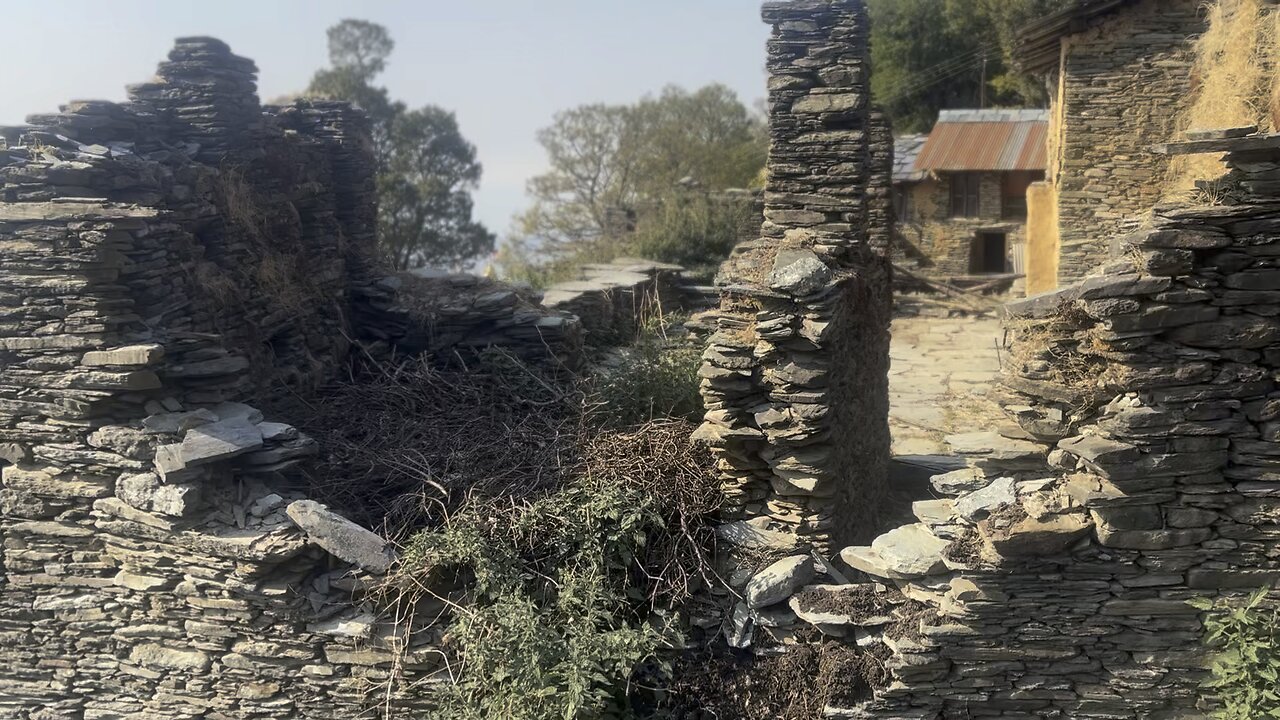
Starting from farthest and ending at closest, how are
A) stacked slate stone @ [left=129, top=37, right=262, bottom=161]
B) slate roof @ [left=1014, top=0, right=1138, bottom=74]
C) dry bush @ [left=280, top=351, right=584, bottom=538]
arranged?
slate roof @ [left=1014, top=0, right=1138, bottom=74] < stacked slate stone @ [left=129, top=37, right=262, bottom=161] < dry bush @ [left=280, top=351, right=584, bottom=538]

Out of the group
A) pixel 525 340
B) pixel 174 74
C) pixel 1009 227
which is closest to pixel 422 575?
pixel 525 340

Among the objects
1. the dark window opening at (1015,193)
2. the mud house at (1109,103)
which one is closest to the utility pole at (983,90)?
the dark window opening at (1015,193)

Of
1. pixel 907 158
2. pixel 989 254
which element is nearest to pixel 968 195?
pixel 989 254

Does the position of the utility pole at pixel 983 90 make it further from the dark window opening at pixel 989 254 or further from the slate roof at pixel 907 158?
the dark window opening at pixel 989 254

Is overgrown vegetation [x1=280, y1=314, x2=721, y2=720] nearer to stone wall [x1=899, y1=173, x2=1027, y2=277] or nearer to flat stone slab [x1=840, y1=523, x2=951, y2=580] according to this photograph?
flat stone slab [x1=840, y1=523, x2=951, y2=580]

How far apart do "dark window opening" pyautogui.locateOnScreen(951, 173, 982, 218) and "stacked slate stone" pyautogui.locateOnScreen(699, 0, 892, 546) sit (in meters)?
18.4

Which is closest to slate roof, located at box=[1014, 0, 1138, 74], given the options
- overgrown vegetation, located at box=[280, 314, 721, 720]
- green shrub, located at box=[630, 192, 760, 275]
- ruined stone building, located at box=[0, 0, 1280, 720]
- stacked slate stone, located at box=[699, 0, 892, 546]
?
green shrub, located at box=[630, 192, 760, 275]

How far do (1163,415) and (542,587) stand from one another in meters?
3.62

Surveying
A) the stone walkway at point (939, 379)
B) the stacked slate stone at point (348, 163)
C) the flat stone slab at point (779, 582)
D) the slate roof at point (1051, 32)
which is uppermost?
the slate roof at point (1051, 32)

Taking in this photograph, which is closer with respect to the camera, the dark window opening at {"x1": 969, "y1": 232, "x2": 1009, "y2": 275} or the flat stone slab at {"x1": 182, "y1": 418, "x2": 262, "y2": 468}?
the flat stone slab at {"x1": 182, "y1": 418, "x2": 262, "y2": 468}

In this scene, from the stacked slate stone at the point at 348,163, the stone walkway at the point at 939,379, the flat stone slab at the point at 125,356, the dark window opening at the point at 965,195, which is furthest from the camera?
the dark window opening at the point at 965,195

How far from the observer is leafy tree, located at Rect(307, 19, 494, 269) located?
2667cm

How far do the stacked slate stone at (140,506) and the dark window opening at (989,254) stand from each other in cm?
2132

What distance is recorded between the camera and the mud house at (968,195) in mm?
25328
